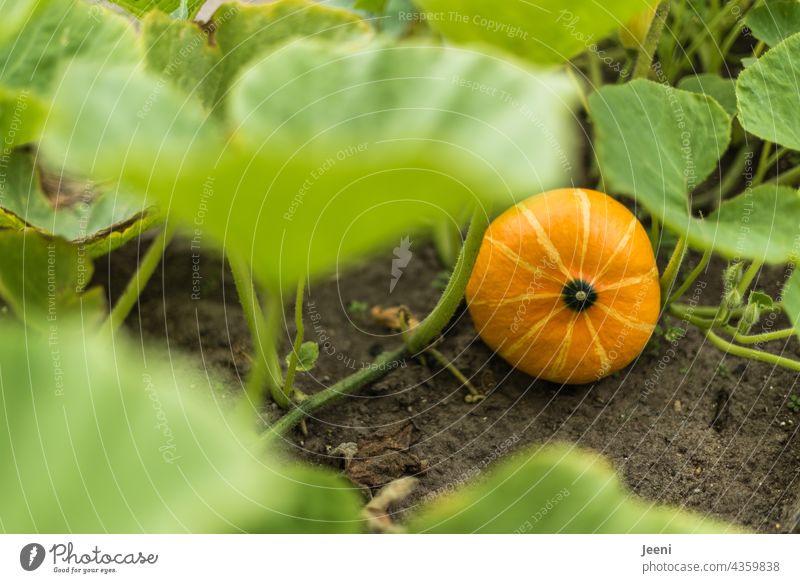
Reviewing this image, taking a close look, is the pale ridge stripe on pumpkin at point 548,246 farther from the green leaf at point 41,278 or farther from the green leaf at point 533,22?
the green leaf at point 41,278

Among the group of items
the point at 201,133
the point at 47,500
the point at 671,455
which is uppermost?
the point at 201,133

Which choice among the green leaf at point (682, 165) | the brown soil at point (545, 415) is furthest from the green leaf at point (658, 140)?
the brown soil at point (545, 415)

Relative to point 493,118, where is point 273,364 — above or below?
below

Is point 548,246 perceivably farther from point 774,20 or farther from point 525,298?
point 774,20

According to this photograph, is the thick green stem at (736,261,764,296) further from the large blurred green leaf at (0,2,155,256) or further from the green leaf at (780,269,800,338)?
the large blurred green leaf at (0,2,155,256)
